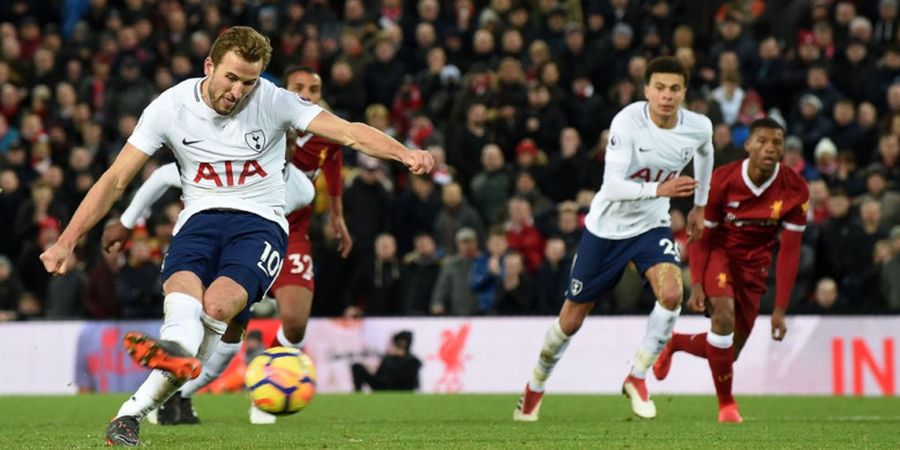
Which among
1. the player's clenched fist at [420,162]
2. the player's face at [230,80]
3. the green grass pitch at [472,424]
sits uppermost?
the player's face at [230,80]

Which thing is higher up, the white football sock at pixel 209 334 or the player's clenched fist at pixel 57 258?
the player's clenched fist at pixel 57 258

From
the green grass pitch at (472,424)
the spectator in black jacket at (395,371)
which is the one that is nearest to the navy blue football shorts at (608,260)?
the green grass pitch at (472,424)

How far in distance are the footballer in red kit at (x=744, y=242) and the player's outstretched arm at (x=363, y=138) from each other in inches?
160

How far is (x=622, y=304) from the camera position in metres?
17.8

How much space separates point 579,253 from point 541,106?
8805 millimetres

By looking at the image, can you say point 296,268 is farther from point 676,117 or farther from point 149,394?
point 149,394

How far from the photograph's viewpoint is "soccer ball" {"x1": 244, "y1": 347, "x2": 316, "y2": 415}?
8.52 m

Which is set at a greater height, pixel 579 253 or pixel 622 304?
pixel 579 253

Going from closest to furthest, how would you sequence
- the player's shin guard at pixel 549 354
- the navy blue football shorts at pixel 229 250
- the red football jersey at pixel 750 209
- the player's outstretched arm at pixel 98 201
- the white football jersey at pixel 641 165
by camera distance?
the player's outstretched arm at pixel 98 201 < the navy blue football shorts at pixel 229 250 < the white football jersey at pixel 641 165 < the player's shin guard at pixel 549 354 < the red football jersey at pixel 750 209

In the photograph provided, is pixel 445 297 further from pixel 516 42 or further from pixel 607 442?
pixel 607 442

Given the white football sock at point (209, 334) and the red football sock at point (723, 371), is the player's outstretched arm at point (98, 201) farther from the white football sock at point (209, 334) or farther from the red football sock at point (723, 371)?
the red football sock at point (723, 371)

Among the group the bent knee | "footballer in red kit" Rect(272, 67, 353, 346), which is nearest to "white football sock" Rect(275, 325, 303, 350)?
"footballer in red kit" Rect(272, 67, 353, 346)

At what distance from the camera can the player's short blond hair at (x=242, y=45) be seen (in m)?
8.32

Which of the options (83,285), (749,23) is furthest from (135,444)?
(749,23)
